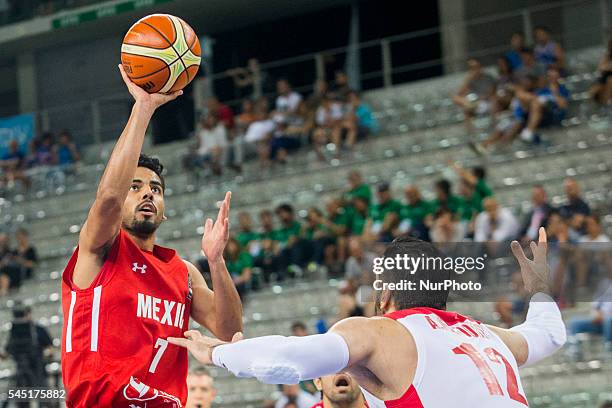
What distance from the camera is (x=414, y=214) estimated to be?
12.9 metres

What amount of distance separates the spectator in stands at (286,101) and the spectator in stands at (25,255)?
431 centimetres

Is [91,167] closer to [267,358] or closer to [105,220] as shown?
[105,220]

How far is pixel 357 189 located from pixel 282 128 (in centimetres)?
328

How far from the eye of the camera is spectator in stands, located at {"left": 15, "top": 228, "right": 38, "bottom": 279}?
661 inches

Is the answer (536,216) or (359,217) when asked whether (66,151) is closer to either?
(359,217)

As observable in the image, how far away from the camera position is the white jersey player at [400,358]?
3.97m

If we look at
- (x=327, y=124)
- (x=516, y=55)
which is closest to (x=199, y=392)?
(x=516, y=55)

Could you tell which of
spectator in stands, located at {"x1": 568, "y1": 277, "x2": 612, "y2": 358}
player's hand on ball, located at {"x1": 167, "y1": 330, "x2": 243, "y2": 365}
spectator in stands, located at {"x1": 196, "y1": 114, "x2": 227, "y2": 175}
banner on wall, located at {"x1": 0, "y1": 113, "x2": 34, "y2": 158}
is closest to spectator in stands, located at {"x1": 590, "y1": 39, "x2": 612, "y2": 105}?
spectator in stands, located at {"x1": 568, "y1": 277, "x2": 612, "y2": 358}

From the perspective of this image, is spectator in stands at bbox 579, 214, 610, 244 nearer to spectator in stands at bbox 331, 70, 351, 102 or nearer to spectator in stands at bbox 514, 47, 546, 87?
spectator in stands at bbox 514, 47, 546, 87

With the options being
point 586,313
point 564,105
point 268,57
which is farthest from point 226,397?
point 268,57

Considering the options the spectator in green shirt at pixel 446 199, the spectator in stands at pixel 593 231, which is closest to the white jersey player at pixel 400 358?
the spectator in stands at pixel 593 231

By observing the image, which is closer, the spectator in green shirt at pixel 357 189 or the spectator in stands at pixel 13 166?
the spectator in green shirt at pixel 357 189

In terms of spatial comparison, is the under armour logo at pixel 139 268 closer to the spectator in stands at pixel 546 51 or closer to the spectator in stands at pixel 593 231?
the spectator in stands at pixel 593 231

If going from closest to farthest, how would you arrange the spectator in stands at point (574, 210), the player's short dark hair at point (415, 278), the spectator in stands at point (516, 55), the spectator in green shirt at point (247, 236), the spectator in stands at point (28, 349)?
the player's short dark hair at point (415, 278)
the spectator in stands at point (574, 210)
the spectator in stands at point (28, 349)
the spectator in green shirt at point (247, 236)
the spectator in stands at point (516, 55)
